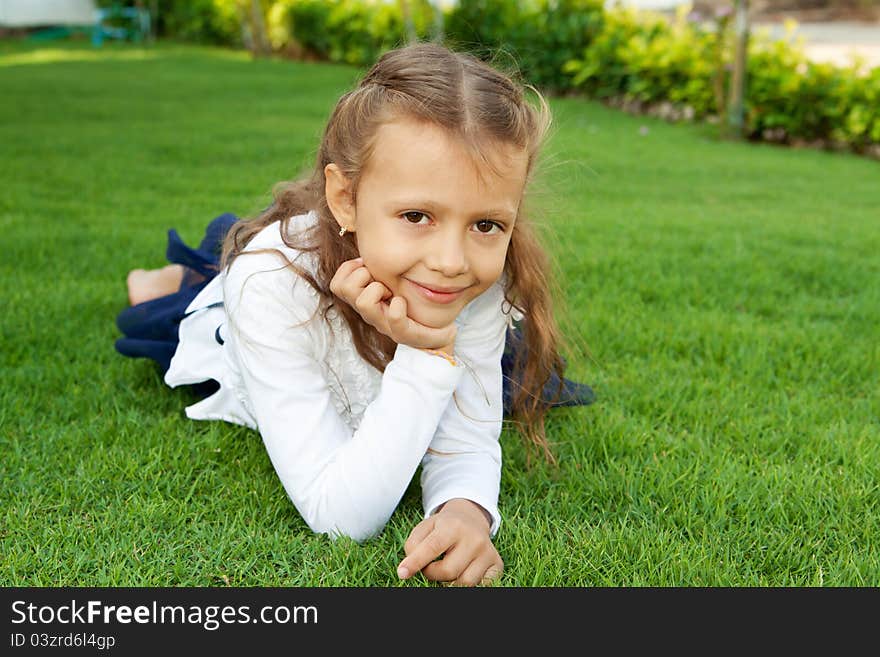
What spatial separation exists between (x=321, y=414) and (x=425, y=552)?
362mm

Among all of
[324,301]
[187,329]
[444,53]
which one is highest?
[444,53]

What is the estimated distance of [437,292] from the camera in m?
1.86

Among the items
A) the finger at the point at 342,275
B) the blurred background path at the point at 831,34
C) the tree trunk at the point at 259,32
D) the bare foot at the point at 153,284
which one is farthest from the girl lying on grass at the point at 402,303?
the tree trunk at the point at 259,32

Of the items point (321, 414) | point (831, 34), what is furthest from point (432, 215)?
point (831, 34)

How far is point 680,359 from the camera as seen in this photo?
3078 millimetres

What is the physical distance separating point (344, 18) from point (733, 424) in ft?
41.1

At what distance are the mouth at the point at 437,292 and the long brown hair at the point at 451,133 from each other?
0.23 metres

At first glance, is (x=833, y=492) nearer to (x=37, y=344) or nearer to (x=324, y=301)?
(x=324, y=301)

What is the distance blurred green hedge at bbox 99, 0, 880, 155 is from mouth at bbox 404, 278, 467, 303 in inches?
150

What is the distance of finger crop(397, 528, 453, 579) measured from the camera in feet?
5.77

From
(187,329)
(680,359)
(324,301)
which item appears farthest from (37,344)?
(680,359)

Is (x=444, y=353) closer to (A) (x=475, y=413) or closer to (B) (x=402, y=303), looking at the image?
(B) (x=402, y=303)

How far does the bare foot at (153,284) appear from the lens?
10.5 feet

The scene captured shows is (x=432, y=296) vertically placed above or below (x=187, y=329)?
above
